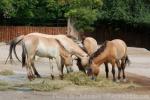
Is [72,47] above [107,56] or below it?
above

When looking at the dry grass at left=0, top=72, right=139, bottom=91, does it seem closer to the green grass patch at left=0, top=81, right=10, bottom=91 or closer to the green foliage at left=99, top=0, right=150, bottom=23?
the green grass patch at left=0, top=81, right=10, bottom=91

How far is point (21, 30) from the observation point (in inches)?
1858

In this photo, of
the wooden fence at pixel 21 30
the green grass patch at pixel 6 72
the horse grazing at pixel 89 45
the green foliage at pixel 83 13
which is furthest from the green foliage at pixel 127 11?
the green grass patch at pixel 6 72

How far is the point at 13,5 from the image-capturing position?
4728cm

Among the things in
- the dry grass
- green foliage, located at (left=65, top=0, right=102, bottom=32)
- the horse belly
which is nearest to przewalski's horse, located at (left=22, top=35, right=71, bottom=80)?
the horse belly

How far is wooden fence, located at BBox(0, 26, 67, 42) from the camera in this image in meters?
46.7

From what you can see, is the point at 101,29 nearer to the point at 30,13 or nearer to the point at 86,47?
the point at 30,13

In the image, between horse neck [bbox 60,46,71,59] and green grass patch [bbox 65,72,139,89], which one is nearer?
green grass patch [bbox 65,72,139,89]

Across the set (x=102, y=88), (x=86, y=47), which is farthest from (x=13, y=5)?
(x=102, y=88)

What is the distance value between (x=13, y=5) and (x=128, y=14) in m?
10.3

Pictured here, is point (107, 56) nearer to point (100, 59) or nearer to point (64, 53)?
point (100, 59)

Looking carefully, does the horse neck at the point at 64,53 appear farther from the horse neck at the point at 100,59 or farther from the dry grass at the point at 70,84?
the horse neck at the point at 100,59

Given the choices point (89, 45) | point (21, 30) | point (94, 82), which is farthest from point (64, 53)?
point (21, 30)

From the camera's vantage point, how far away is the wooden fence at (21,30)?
4672 centimetres
